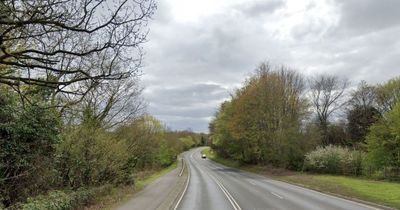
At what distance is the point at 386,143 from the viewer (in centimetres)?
4038

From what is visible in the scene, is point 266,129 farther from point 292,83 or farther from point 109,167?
point 109,167

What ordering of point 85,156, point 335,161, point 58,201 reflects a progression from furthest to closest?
point 335,161
point 85,156
point 58,201

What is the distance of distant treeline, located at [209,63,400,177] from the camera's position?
42.4 metres

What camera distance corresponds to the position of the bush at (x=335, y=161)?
4609 centimetres

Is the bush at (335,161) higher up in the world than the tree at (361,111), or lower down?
lower down

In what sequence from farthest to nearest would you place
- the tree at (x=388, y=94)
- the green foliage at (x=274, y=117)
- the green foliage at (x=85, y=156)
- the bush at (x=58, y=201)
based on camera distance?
the tree at (x=388, y=94) → the green foliage at (x=274, y=117) → the green foliage at (x=85, y=156) → the bush at (x=58, y=201)

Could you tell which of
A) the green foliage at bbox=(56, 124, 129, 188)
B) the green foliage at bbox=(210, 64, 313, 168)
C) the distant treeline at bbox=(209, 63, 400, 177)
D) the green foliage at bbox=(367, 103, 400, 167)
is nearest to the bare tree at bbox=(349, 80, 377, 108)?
the distant treeline at bbox=(209, 63, 400, 177)

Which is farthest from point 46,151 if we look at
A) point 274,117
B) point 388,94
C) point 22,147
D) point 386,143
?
point 388,94

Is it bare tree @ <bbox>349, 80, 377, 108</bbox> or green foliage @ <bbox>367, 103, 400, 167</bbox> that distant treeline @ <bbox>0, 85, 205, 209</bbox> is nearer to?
green foliage @ <bbox>367, 103, 400, 167</bbox>

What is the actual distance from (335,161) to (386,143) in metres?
8.52

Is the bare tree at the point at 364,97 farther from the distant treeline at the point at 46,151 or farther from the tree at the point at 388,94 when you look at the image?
the distant treeline at the point at 46,151

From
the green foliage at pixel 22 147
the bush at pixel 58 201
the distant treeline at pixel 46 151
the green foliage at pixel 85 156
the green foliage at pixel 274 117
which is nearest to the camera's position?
the bush at pixel 58 201

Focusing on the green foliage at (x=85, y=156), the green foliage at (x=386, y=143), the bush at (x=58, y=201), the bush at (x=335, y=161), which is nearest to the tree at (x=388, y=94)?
the bush at (x=335, y=161)

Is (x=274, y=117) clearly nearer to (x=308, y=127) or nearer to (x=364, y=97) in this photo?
(x=308, y=127)
